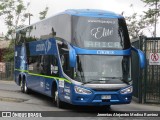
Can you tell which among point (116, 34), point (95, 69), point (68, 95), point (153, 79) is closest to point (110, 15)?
point (116, 34)

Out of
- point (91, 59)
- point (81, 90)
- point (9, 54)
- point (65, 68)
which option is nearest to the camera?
point (81, 90)

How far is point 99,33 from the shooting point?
51.4 feet

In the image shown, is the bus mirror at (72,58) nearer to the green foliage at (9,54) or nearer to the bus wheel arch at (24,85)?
A: the bus wheel arch at (24,85)

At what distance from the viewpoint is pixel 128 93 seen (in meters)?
15.4

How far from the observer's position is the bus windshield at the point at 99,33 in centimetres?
1547

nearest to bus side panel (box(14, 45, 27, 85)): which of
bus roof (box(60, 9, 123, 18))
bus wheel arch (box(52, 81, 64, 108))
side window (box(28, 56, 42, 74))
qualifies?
side window (box(28, 56, 42, 74))

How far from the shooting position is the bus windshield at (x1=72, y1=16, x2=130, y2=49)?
1547 centimetres

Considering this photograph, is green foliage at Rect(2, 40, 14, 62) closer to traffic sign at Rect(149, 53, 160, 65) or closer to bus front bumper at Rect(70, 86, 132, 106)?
traffic sign at Rect(149, 53, 160, 65)

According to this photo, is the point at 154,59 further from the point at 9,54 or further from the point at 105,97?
the point at 9,54

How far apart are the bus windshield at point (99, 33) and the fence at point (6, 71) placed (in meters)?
27.3

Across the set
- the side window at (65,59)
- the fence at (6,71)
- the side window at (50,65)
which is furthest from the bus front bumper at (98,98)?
the fence at (6,71)

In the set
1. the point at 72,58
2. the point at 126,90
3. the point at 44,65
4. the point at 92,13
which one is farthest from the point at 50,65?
the point at 126,90

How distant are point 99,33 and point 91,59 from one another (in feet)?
3.48

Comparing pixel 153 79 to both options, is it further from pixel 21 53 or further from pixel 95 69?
pixel 21 53
